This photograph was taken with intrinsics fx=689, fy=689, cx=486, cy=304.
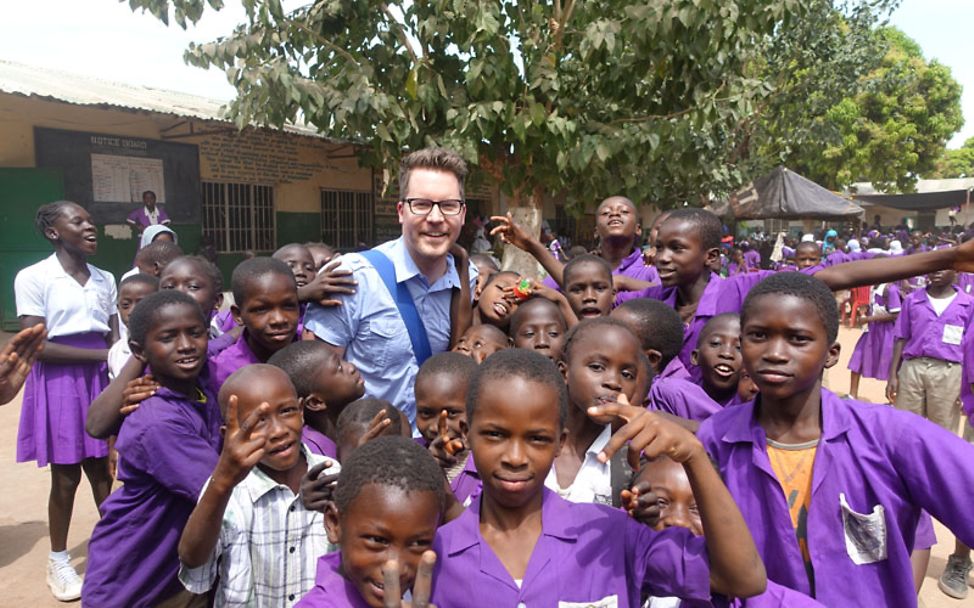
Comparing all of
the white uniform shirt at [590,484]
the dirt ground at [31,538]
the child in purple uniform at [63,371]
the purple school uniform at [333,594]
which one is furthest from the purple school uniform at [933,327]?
the child in purple uniform at [63,371]

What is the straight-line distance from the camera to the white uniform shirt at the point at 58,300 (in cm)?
360

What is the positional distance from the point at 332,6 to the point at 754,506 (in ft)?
20.7

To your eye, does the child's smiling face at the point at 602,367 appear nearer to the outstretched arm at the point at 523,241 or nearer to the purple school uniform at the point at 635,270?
the outstretched arm at the point at 523,241

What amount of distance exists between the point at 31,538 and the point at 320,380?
2832 millimetres

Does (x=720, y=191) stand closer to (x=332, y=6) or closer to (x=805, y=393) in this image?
(x=332, y=6)

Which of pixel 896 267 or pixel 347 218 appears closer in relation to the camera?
pixel 896 267

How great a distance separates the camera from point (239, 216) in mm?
11391

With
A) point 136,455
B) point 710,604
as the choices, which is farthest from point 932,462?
point 136,455

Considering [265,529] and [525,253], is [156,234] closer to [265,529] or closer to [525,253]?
[525,253]

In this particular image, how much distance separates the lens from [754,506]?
1.65m

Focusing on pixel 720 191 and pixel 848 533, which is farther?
pixel 720 191

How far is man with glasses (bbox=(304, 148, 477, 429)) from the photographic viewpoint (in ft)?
8.16

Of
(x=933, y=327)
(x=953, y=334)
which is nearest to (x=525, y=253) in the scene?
(x=933, y=327)

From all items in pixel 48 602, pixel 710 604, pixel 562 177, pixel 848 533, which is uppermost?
pixel 562 177
